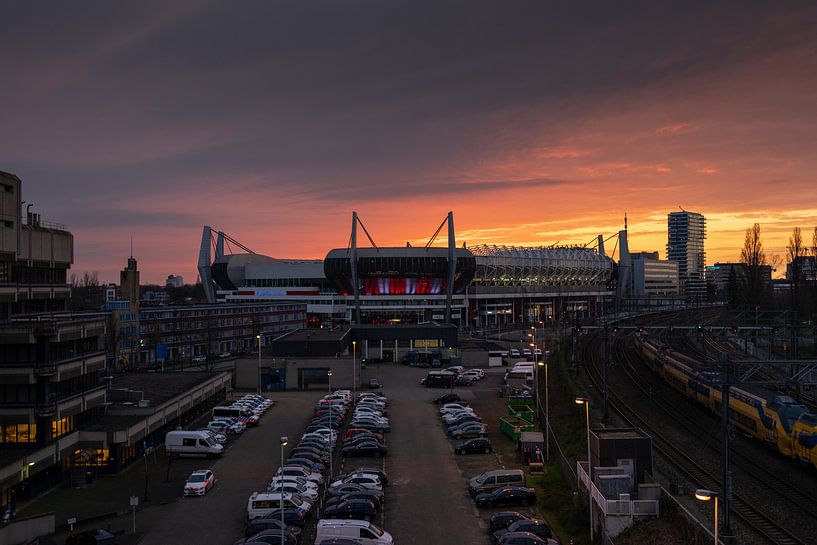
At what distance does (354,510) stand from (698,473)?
12.6 m

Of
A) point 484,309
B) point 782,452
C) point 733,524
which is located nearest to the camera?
point 733,524

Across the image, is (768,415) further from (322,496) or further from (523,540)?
(322,496)

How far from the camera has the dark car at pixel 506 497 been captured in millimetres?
23781

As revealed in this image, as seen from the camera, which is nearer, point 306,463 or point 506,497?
point 506,497

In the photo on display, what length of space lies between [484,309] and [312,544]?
102 meters

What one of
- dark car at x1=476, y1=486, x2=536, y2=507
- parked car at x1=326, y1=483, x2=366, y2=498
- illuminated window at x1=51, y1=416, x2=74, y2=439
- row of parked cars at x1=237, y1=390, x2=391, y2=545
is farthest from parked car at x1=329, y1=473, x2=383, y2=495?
illuminated window at x1=51, y1=416, x2=74, y2=439

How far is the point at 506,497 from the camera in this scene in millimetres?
23891

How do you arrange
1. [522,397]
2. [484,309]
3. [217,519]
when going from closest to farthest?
1. [217,519]
2. [522,397]
3. [484,309]

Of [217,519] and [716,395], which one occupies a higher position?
[716,395]

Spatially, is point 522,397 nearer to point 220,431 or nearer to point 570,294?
point 220,431

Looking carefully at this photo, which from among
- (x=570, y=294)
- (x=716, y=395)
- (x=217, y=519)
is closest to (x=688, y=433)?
(x=716, y=395)

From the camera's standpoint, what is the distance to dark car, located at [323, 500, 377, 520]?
22438 mm

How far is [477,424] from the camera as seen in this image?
34.8m

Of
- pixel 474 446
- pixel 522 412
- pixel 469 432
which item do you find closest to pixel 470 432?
pixel 469 432
